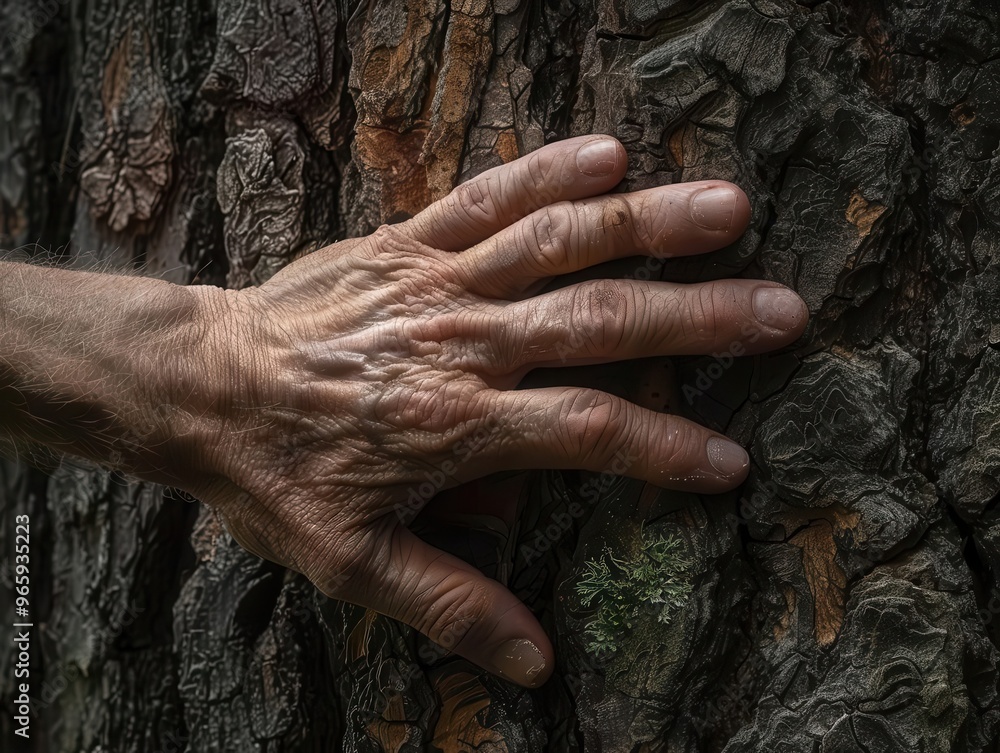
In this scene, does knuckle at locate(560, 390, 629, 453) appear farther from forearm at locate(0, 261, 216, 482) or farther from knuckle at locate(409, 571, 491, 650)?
forearm at locate(0, 261, 216, 482)

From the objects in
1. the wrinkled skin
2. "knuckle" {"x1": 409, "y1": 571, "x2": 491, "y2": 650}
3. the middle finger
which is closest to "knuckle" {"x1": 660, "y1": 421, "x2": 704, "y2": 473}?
the wrinkled skin

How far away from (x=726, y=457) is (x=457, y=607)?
495 mm

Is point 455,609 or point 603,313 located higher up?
point 603,313

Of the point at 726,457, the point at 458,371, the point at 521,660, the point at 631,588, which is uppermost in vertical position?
the point at 458,371

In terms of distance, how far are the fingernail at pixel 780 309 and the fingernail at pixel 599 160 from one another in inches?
12.1

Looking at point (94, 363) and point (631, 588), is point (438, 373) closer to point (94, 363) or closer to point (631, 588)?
point (631, 588)

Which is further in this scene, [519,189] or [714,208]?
[519,189]

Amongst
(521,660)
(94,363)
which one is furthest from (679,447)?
(94,363)

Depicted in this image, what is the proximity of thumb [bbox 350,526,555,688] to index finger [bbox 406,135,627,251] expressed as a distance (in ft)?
1.72

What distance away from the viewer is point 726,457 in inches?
50.9

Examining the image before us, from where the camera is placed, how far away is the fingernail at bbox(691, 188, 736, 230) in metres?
1.23

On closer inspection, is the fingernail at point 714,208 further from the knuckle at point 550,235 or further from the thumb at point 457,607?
the thumb at point 457,607

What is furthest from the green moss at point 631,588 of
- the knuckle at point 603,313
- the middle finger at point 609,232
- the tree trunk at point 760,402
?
the middle finger at point 609,232

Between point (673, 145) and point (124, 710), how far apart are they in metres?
1.91
